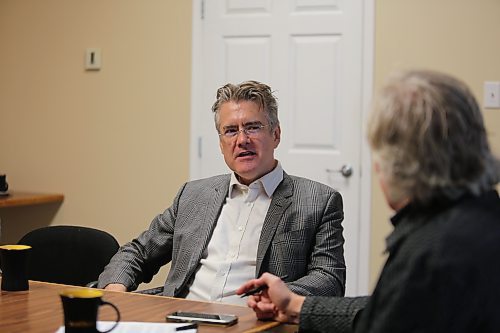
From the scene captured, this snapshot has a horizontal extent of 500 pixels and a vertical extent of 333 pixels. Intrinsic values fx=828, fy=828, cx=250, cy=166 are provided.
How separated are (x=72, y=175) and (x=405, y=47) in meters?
1.99

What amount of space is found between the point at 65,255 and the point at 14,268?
0.84 m

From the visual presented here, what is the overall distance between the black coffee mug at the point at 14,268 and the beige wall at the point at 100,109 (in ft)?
6.93

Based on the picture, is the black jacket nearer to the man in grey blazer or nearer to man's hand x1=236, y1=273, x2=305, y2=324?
man's hand x1=236, y1=273, x2=305, y2=324

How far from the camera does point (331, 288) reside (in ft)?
8.28

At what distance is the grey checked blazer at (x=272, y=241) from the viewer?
8.50 ft

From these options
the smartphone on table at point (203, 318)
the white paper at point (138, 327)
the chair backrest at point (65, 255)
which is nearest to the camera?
the white paper at point (138, 327)

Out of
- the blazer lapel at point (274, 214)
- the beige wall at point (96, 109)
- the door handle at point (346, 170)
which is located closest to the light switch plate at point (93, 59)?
the beige wall at point (96, 109)

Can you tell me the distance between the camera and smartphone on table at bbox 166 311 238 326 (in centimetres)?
194

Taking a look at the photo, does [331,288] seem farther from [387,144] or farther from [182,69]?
[182,69]

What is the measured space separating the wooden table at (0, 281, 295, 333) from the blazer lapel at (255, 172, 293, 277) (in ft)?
1.51

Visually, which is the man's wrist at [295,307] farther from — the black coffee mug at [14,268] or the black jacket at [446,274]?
the black coffee mug at [14,268]

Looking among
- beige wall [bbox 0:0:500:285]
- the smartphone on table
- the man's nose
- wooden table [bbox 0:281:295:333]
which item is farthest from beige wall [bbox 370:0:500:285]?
the smartphone on table

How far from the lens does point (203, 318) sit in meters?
1.96

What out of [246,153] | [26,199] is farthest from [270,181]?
[26,199]
